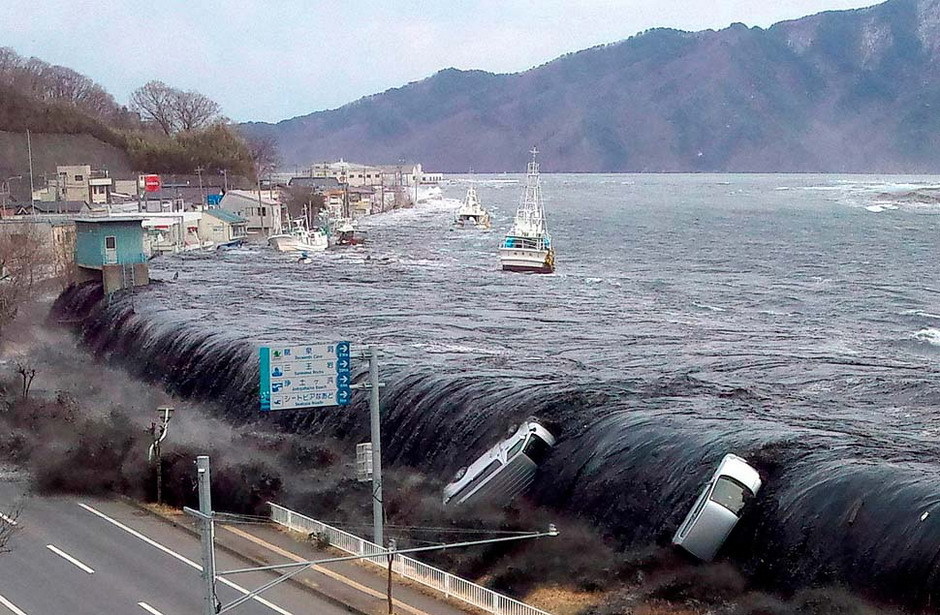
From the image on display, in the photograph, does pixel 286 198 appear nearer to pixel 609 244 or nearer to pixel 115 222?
pixel 609 244

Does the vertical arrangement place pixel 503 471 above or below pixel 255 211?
below

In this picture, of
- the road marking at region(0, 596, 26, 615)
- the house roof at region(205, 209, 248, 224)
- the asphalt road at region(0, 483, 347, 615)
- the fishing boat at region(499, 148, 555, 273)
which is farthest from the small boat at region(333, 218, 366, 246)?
the road marking at region(0, 596, 26, 615)

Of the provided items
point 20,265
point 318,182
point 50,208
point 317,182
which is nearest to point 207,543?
point 20,265

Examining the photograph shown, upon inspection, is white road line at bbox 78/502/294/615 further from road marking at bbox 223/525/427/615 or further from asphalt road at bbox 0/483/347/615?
road marking at bbox 223/525/427/615

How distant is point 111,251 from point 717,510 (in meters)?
31.3

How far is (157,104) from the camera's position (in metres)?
136

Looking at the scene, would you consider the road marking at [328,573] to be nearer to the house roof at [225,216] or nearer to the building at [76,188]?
the house roof at [225,216]

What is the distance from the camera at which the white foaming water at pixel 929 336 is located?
116ft

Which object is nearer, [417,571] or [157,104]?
[417,571]

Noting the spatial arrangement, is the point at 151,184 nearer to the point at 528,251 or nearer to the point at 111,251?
the point at 528,251

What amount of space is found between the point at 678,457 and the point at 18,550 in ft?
37.7

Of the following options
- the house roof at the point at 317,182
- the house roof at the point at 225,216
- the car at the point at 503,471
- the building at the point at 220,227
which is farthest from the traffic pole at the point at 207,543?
the house roof at the point at 317,182

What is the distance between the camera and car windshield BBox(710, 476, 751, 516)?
56.8 feet

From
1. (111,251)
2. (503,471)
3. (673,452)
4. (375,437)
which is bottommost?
(503,471)
